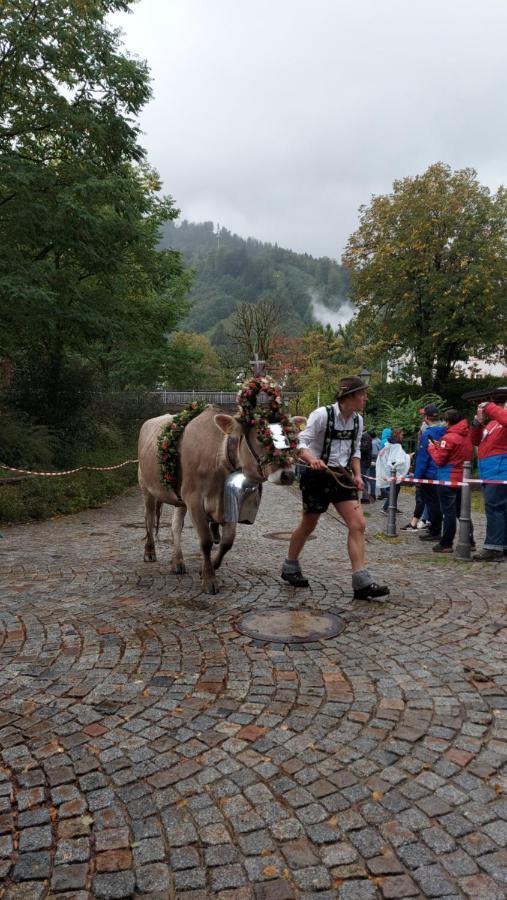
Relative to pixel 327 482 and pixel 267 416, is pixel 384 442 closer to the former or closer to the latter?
pixel 327 482

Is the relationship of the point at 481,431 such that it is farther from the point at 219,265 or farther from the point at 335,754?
the point at 219,265

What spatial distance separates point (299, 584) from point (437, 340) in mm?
23893

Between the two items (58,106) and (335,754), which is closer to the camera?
(335,754)

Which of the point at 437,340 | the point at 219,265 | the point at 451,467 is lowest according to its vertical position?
the point at 451,467

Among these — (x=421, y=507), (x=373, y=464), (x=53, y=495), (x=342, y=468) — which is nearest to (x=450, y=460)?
(x=421, y=507)

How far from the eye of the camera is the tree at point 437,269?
85.1 feet

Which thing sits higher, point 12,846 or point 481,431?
point 481,431

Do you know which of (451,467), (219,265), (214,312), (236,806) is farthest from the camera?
(219,265)

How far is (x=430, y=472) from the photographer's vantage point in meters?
8.95

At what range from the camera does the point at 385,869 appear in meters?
2.06

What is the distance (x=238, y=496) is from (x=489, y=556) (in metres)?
3.63

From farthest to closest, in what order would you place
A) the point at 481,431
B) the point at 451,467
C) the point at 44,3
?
the point at 44,3 → the point at 451,467 → the point at 481,431

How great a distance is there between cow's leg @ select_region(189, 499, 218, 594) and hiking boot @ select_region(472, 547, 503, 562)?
3.47 metres

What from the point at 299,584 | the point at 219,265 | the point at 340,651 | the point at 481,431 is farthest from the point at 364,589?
the point at 219,265
